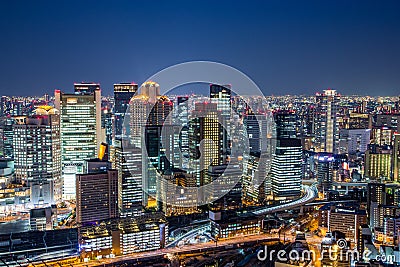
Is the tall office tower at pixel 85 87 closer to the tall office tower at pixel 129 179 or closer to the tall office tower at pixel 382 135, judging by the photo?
the tall office tower at pixel 129 179

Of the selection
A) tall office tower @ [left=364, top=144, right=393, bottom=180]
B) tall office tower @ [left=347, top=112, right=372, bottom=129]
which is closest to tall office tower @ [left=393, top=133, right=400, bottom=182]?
tall office tower @ [left=364, top=144, right=393, bottom=180]

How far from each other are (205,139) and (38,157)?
3.04 meters

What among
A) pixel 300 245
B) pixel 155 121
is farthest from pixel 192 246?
pixel 155 121

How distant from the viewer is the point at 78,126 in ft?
32.4

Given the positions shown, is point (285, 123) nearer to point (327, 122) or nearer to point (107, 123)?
point (327, 122)

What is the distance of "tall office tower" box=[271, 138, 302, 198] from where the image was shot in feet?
28.5

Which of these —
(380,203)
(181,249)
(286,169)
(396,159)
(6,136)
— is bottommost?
(181,249)

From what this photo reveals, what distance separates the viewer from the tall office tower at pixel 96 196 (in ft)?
22.6

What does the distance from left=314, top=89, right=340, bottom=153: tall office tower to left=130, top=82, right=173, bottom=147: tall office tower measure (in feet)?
14.9

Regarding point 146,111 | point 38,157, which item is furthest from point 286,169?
point 38,157

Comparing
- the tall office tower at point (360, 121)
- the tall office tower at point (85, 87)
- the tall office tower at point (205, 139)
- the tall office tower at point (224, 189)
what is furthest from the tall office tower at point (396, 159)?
the tall office tower at point (85, 87)

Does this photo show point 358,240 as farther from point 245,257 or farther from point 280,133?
point 280,133

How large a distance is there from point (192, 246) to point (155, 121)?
4492 mm

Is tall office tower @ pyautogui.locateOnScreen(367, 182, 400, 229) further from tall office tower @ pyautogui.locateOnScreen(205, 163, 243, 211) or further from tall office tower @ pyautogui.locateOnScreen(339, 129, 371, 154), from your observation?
tall office tower @ pyautogui.locateOnScreen(339, 129, 371, 154)
